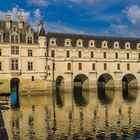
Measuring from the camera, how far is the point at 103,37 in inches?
3127

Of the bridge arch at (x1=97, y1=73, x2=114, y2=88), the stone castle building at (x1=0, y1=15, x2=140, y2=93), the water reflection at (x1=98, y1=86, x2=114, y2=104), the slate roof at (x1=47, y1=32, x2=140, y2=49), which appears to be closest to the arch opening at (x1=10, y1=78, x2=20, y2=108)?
the stone castle building at (x1=0, y1=15, x2=140, y2=93)

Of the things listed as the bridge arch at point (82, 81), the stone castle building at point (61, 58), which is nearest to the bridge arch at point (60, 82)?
the stone castle building at point (61, 58)

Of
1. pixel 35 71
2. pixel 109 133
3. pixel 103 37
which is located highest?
pixel 103 37

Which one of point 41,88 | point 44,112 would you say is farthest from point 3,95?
point 44,112

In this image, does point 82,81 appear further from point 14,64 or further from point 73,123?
point 73,123

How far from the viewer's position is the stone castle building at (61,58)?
6241 centimetres

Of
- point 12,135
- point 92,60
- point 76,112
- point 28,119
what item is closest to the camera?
point 12,135

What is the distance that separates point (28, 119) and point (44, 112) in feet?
16.7

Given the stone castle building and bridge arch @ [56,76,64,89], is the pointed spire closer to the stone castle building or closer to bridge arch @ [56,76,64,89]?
the stone castle building

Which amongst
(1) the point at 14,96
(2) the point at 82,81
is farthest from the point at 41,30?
(2) the point at 82,81

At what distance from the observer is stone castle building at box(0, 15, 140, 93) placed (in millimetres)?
62406

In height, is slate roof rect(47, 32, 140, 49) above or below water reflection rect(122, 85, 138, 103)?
above

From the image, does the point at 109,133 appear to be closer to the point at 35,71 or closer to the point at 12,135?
the point at 12,135

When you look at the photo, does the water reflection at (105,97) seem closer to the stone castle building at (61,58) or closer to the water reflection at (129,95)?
the water reflection at (129,95)
